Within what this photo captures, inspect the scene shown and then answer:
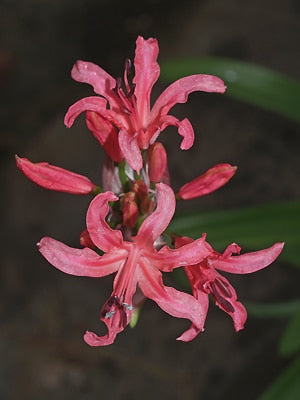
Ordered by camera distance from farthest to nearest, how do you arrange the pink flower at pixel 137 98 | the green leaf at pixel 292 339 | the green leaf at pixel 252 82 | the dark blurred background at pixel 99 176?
the dark blurred background at pixel 99 176 → the green leaf at pixel 252 82 → the green leaf at pixel 292 339 → the pink flower at pixel 137 98

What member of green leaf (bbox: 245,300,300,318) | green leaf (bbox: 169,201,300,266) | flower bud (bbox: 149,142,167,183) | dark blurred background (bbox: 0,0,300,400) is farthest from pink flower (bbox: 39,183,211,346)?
dark blurred background (bbox: 0,0,300,400)

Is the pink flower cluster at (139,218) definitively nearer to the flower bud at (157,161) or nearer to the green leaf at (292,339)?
the flower bud at (157,161)

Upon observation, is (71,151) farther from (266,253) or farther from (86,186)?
(266,253)

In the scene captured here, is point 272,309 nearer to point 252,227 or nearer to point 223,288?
point 252,227

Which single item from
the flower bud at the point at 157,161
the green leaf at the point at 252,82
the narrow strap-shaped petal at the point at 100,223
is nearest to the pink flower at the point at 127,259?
the narrow strap-shaped petal at the point at 100,223

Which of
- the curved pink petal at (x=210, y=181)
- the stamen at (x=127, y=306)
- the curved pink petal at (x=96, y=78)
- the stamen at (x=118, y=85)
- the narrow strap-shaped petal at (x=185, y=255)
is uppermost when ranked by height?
the curved pink petal at (x=96, y=78)

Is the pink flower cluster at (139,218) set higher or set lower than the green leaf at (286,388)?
higher

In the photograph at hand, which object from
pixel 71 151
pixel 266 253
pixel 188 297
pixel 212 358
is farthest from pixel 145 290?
pixel 71 151

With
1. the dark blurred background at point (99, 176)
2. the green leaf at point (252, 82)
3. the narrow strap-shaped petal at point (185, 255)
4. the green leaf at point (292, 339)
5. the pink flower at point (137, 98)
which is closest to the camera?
the narrow strap-shaped petal at point (185, 255)
